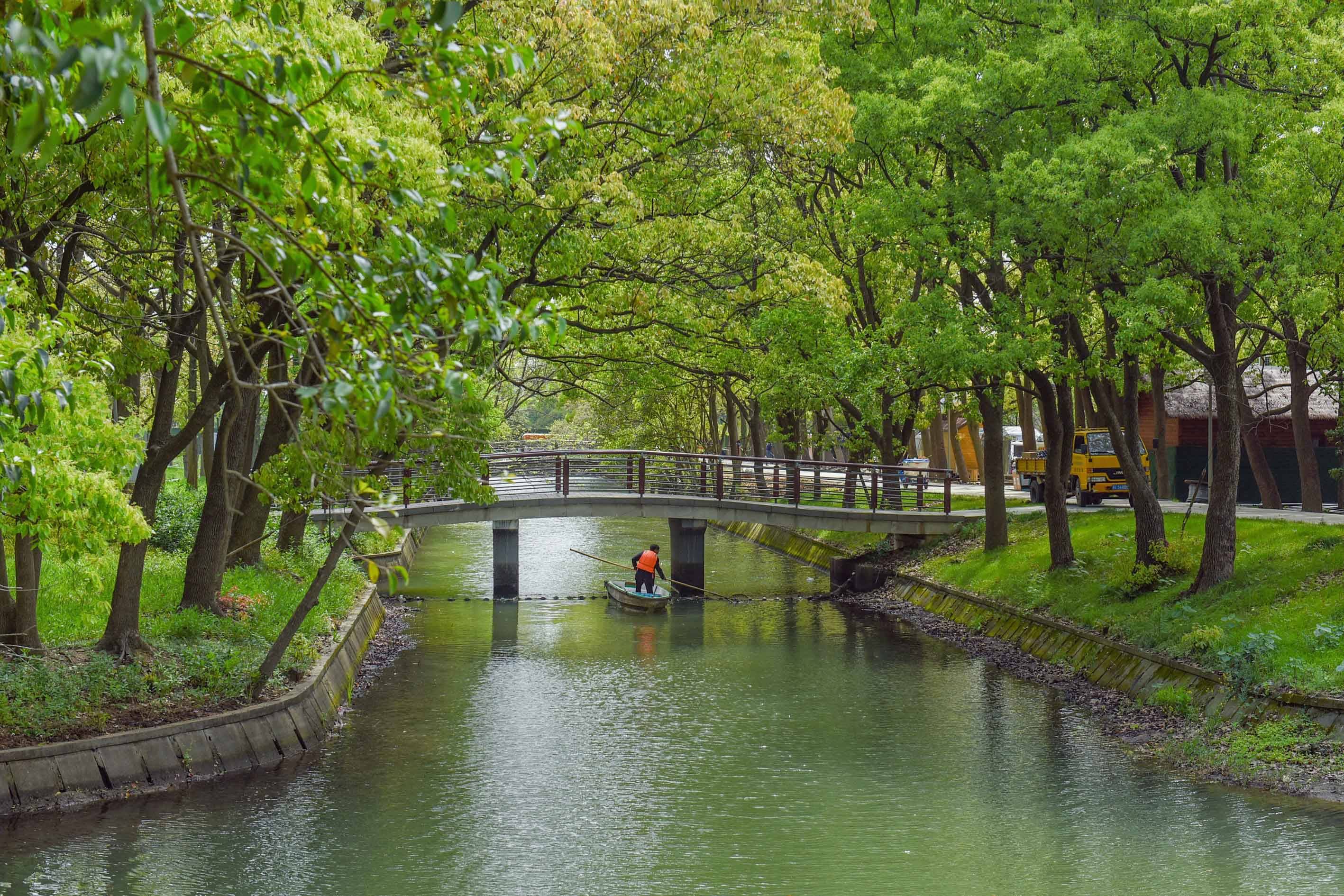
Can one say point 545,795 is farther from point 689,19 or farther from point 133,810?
point 689,19

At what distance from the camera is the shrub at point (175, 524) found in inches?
966

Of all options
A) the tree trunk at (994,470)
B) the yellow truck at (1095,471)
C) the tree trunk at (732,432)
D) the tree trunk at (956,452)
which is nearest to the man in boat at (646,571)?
the tree trunk at (732,432)

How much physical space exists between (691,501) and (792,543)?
12540mm

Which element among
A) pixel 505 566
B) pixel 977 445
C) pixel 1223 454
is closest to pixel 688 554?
pixel 505 566

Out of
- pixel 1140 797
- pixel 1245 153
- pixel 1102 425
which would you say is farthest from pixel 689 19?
pixel 1102 425

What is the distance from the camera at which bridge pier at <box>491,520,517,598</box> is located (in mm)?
32250

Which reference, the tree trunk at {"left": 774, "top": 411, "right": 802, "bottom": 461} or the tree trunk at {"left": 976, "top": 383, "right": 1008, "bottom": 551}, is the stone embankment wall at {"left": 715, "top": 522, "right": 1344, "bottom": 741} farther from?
the tree trunk at {"left": 774, "top": 411, "right": 802, "bottom": 461}

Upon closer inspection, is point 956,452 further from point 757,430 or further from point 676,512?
point 676,512

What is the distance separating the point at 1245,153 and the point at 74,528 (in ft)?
49.4

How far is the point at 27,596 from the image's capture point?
14.7m

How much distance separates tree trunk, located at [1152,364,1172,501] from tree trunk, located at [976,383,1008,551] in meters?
4.67

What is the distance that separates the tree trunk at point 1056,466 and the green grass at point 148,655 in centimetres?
1344

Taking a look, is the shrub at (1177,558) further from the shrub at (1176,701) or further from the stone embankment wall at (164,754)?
the stone embankment wall at (164,754)

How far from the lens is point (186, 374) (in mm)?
41750
